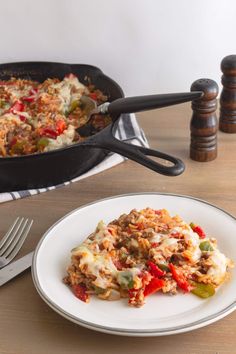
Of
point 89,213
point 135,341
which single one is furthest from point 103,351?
point 89,213

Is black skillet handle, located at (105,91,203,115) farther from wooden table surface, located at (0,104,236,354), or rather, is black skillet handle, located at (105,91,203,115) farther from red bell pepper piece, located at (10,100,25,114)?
red bell pepper piece, located at (10,100,25,114)

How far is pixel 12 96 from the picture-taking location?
178 centimetres

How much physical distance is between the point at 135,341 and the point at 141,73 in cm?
111

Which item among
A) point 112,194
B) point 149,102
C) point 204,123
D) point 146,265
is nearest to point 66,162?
point 112,194

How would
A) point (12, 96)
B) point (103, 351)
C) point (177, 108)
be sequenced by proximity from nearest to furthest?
point (103, 351), point (12, 96), point (177, 108)

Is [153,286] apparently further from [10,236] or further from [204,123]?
[204,123]

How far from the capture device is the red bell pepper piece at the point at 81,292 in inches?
42.7

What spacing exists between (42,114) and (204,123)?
→ 42cm

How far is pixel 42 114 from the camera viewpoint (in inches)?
66.1

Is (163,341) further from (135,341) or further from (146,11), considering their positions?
(146,11)

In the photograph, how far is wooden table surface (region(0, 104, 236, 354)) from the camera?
3.45ft

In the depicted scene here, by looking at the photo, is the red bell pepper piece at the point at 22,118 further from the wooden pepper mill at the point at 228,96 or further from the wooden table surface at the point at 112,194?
the wooden pepper mill at the point at 228,96

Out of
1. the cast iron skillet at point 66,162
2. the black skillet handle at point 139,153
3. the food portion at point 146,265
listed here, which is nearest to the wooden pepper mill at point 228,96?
the cast iron skillet at point 66,162

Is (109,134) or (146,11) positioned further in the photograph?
(146,11)
